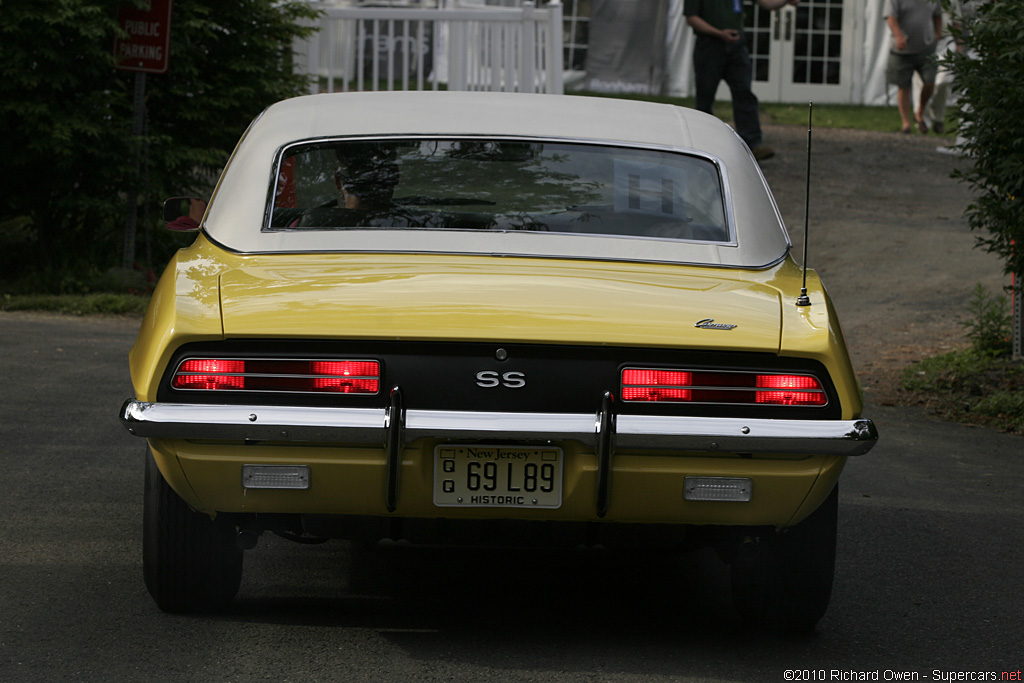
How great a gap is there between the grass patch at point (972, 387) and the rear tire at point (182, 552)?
522 centimetres

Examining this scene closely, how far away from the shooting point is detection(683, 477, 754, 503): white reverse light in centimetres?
362

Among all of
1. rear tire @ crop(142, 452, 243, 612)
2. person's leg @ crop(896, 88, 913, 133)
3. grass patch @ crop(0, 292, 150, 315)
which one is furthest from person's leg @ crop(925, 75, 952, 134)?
rear tire @ crop(142, 452, 243, 612)

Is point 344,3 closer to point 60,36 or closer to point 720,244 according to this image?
point 60,36

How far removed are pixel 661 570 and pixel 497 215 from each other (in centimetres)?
150

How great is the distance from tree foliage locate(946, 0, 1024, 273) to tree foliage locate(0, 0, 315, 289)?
6.26 meters

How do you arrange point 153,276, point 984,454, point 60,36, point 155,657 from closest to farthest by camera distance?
point 155,657 → point 984,454 → point 60,36 → point 153,276

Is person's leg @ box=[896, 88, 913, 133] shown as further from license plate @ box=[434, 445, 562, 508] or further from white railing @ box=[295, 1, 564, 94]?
license plate @ box=[434, 445, 562, 508]

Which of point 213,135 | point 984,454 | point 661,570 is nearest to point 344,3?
point 213,135

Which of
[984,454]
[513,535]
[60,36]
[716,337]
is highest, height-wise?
[60,36]

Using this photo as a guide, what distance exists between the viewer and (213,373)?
358cm

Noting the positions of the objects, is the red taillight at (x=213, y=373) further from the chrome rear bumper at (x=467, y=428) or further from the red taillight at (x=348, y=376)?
the red taillight at (x=348, y=376)

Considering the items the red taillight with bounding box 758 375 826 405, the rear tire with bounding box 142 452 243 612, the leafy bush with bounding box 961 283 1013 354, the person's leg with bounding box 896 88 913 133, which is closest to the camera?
the red taillight with bounding box 758 375 826 405

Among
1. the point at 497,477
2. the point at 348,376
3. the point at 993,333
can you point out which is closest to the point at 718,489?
the point at 497,477

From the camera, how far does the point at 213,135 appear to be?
39.6 ft
